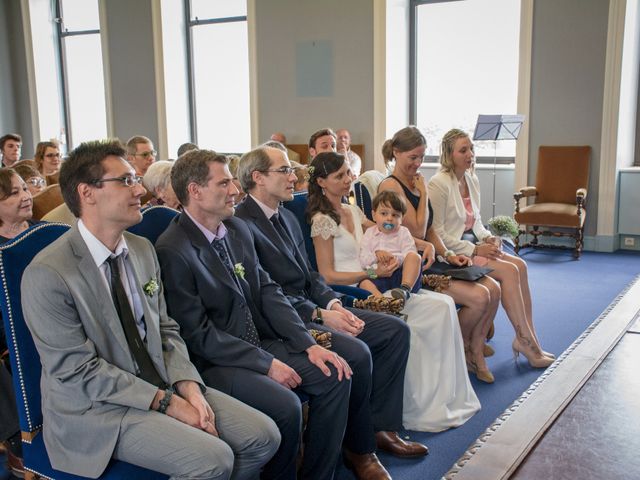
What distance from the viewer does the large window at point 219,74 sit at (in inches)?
387

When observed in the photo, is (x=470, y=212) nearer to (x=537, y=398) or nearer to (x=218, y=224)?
(x=218, y=224)

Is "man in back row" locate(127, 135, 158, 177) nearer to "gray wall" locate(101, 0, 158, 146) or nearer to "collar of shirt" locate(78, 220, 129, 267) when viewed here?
"collar of shirt" locate(78, 220, 129, 267)

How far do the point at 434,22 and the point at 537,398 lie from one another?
298 inches

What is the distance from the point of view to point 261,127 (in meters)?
9.27

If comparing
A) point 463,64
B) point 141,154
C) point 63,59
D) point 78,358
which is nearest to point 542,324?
point 141,154

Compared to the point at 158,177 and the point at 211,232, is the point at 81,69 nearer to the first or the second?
the point at 158,177

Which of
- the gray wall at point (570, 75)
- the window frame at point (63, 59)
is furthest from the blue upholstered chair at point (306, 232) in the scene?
the window frame at point (63, 59)

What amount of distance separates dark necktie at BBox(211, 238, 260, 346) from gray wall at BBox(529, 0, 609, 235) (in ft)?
18.9

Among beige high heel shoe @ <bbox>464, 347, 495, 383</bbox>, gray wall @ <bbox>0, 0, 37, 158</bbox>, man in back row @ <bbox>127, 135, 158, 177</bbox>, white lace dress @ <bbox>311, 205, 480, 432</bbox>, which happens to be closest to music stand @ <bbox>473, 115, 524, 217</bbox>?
man in back row @ <bbox>127, 135, 158, 177</bbox>

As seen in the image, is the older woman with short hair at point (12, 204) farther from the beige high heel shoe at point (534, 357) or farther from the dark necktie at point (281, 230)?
the beige high heel shoe at point (534, 357)

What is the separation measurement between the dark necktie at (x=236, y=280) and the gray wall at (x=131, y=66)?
8080 mm

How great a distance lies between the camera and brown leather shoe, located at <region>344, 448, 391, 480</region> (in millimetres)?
2557

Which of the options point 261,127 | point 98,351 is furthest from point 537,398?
point 261,127

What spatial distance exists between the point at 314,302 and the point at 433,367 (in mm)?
658
